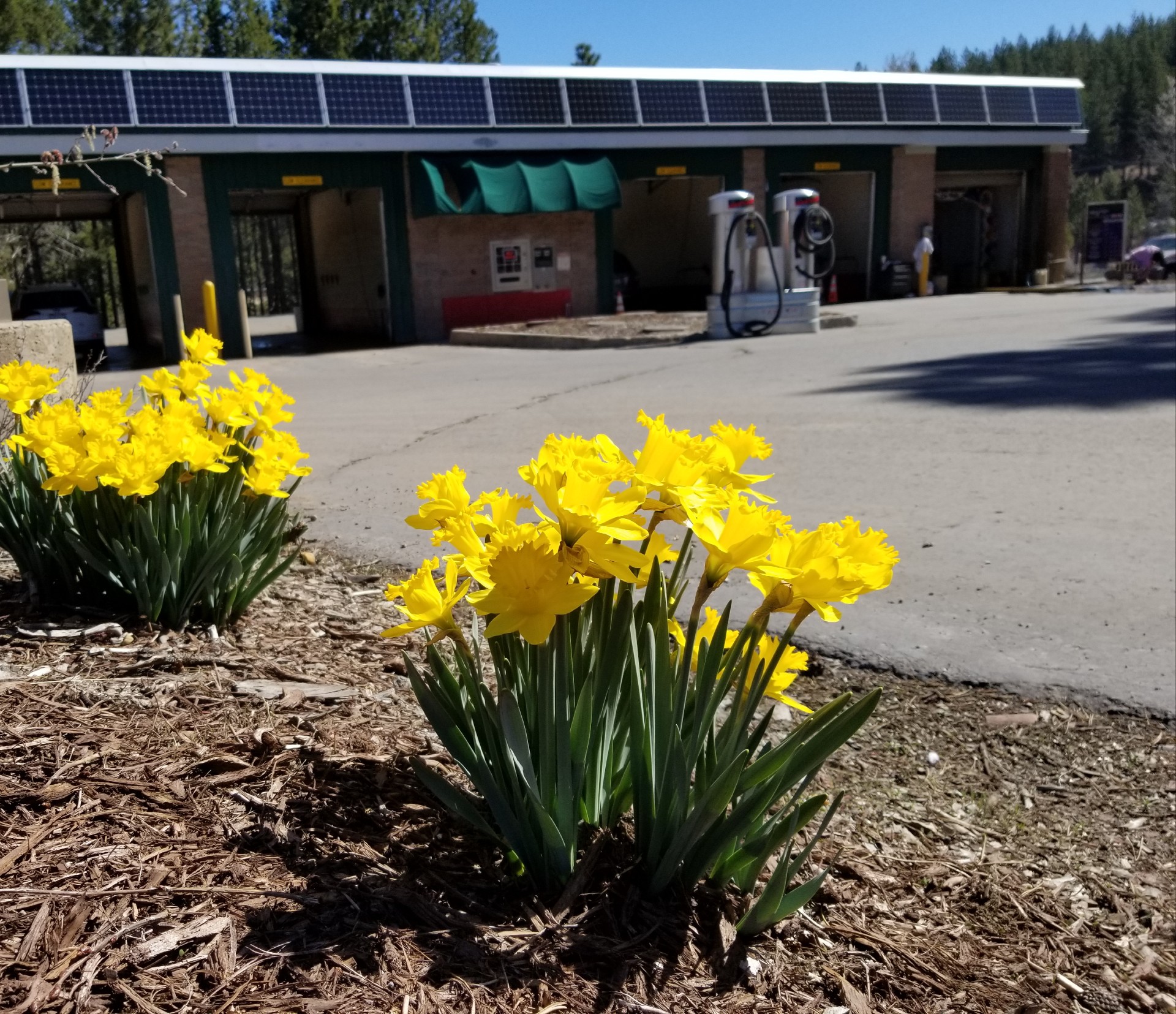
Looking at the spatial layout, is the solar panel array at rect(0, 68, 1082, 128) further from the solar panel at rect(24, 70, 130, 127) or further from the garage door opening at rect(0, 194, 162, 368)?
the garage door opening at rect(0, 194, 162, 368)

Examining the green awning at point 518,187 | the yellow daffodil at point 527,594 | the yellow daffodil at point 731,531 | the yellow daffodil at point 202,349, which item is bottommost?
the yellow daffodil at point 527,594

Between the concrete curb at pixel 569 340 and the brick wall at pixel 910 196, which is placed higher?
the brick wall at pixel 910 196

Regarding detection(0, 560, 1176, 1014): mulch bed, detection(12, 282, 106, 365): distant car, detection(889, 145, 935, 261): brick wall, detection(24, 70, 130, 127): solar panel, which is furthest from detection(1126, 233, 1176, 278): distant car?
detection(0, 560, 1176, 1014): mulch bed

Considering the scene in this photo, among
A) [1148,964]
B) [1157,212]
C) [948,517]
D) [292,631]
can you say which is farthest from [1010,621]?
[1157,212]

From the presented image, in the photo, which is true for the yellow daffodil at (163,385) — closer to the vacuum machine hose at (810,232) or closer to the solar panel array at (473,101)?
the solar panel array at (473,101)

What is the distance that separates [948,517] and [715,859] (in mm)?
4372

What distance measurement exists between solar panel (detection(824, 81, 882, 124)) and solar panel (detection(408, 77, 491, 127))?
9.26 m

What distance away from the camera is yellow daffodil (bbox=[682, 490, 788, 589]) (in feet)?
5.90

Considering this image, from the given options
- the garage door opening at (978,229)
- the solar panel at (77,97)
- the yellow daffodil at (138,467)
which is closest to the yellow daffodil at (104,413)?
the yellow daffodil at (138,467)

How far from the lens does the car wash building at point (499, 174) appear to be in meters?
20.8

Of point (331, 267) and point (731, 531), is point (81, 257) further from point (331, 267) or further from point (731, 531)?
point (731, 531)

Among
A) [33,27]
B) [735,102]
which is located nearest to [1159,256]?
[735,102]

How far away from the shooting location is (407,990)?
68.9 inches

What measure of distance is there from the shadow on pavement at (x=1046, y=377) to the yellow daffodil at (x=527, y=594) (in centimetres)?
856
